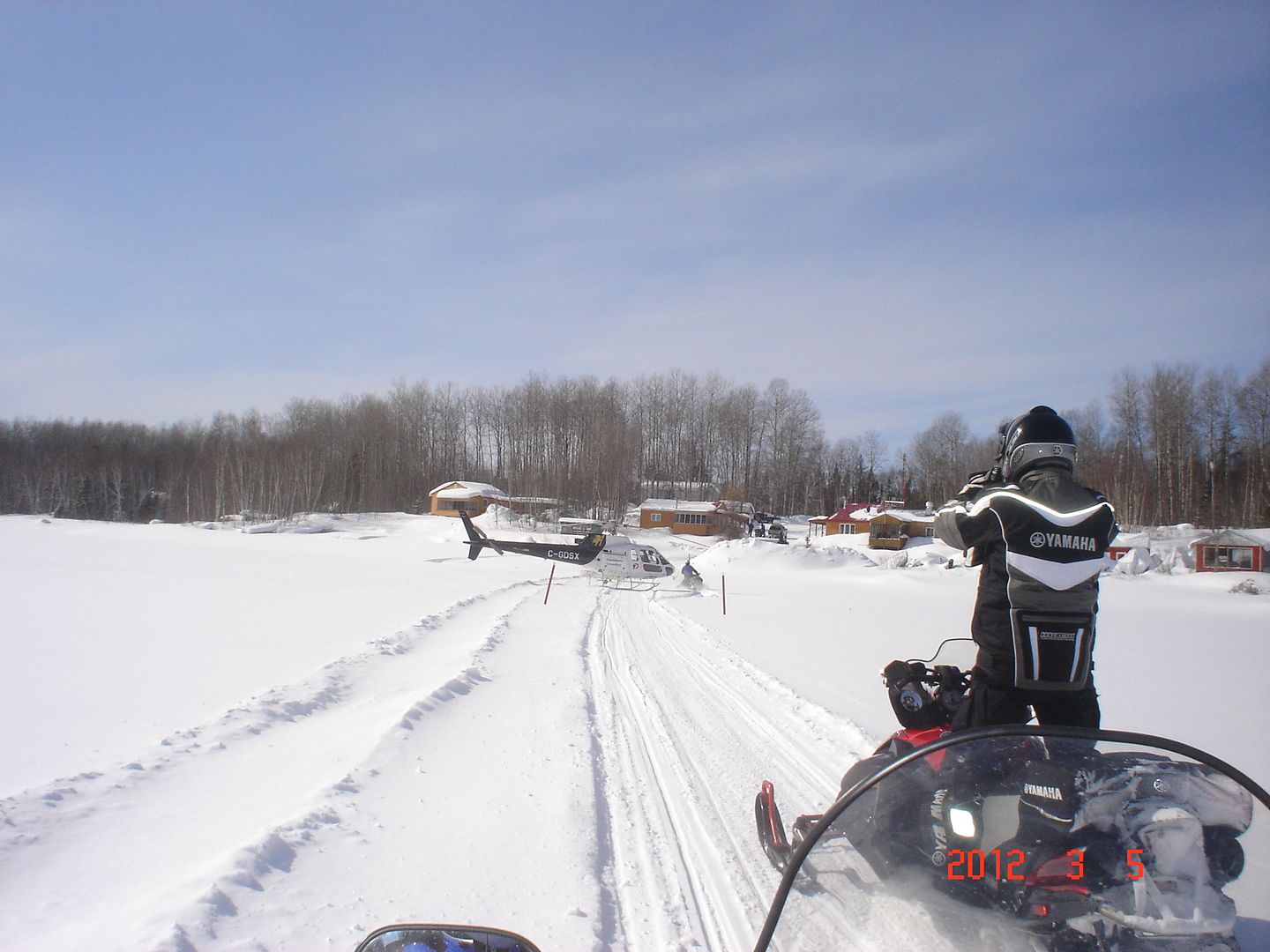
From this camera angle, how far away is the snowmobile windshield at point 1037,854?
1.68m

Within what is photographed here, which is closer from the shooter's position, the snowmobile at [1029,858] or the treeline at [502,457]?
the snowmobile at [1029,858]

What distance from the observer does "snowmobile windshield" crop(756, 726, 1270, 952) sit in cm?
168

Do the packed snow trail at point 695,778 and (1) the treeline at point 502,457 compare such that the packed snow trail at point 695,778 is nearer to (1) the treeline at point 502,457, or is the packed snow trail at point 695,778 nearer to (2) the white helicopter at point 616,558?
(2) the white helicopter at point 616,558

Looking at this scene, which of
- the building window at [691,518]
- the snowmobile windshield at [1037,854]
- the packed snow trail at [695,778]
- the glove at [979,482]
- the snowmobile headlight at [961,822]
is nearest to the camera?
the snowmobile windshield at [1037,854]

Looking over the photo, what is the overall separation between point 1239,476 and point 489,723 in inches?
2243

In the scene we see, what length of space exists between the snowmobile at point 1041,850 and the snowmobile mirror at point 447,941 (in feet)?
2.09

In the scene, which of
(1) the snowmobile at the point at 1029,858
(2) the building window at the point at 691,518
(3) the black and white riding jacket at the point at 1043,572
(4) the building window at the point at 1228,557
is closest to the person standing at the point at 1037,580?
(3) the black and white riding jacket at the point at 1043,572

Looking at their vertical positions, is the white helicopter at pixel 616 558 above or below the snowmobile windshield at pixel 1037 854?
below

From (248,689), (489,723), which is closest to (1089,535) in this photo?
(489,723)

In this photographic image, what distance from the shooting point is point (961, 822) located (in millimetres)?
1903

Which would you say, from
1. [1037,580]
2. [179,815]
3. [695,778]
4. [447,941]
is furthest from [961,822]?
[179,815]

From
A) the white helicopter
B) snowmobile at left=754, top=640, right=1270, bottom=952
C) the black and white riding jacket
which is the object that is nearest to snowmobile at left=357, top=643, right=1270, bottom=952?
snowmobile at left=754, top=640, right=1270, bottom=952

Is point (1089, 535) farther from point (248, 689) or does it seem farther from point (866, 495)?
point (866, 495)

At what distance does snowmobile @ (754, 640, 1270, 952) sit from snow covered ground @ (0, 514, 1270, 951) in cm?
162
